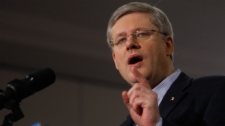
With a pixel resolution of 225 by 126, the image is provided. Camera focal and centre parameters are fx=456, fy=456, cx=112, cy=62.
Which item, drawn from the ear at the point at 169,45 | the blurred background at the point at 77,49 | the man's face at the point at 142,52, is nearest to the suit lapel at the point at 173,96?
the man's face at the point at 142,52

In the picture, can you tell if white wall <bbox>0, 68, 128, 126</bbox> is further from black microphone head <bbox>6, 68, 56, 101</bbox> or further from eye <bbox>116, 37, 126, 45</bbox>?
black microphone head <bbox>6, 68, 56, 101</bbox>

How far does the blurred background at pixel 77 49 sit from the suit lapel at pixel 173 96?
6.76ft

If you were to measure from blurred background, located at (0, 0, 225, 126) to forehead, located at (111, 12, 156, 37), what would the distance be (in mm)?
1778

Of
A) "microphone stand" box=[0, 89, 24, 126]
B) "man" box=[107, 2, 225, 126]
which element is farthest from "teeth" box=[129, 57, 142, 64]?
"microphone stand" box=[0, 89, 24, 126]

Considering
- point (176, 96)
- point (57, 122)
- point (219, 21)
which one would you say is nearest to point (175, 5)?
point (219, 21)

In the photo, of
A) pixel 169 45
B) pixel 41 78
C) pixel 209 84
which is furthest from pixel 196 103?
pixel 41 78

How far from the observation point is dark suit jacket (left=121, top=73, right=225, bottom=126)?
5.61ft

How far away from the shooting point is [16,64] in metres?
4.33

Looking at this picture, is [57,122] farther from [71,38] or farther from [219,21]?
[219,21]

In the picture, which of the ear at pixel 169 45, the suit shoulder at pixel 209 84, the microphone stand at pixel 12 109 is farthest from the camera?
the ear at pixel 169 45

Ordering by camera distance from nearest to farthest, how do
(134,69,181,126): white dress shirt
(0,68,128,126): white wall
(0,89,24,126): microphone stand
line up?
1. (0,89,24,126): microphone stand
2. (134,69,181,126): white dress shirt
3. (0,68,128,126): white wall

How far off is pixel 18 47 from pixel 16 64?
18 centimetres

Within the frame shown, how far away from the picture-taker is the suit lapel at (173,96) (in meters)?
1.82

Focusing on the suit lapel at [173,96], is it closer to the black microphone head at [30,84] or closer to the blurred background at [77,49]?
the black microphone head at [30,84]
